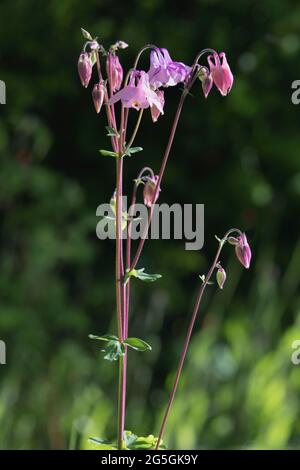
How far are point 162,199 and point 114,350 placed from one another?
8.56 ft

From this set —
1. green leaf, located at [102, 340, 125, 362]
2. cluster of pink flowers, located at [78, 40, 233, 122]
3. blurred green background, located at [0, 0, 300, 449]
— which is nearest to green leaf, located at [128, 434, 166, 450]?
green leaf, located at [102, 340, 125, 362]

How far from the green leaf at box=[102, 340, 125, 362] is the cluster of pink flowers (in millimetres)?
430

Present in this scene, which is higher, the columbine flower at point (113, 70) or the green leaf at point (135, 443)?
the columbine flower at point (113, 70)

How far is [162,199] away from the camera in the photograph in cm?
404

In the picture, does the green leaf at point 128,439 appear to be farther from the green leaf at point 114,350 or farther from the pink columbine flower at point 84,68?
the pink columbine flower at point 84,68

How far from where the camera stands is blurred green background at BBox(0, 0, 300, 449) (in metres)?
3.66

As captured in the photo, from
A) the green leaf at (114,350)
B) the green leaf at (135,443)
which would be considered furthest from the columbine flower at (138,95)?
the green leaf at (135,443)

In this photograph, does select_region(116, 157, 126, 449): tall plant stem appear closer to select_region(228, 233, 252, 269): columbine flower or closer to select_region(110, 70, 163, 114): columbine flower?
select_region(110, 70, 163, 114): columbine flower

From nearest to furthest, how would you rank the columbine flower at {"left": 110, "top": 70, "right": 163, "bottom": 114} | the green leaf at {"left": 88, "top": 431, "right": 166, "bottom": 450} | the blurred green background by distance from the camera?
1. the columbine flower at {"left": 110, "top": 70, "right": 163, "bottom": 114}
2. the green leaf at {"left": 88, "top": 431, "right": 166, "bottom": 450}
3. the blurred green background

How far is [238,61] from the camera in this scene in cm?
378

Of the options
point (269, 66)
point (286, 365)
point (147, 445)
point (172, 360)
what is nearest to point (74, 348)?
point (172, 360)

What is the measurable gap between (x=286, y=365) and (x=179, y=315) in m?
0.80

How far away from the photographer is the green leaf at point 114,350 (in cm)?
143
